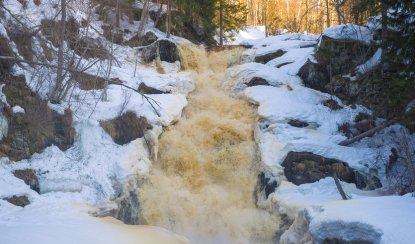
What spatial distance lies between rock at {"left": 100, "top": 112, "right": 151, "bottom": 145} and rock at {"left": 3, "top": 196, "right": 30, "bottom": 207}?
329cm

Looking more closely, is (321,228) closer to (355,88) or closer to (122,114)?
(122,114)

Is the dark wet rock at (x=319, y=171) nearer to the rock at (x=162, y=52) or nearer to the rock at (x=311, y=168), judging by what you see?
the rock at (x=311, y=168)

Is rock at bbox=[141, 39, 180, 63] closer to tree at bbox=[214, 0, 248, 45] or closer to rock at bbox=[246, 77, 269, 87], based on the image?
rock at bbox=[246, 77, 269, 87]

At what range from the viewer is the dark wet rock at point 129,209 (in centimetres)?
996

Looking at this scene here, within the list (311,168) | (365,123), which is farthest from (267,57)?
(311,168)

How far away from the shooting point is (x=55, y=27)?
12.2 meters

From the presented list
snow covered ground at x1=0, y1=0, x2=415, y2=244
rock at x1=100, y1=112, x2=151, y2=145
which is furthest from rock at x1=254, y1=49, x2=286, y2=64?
rock at x1=100, y1=112, x2=151, y2=145

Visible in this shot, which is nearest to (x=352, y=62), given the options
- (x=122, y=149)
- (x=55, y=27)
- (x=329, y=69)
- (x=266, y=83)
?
(x=329, y=69)

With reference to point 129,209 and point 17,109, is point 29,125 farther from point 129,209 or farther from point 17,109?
point 129,209

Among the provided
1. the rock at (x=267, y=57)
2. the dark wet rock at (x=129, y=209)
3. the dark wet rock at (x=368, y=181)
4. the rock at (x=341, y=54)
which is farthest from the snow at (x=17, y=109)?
the rock at (x=267, y=57)

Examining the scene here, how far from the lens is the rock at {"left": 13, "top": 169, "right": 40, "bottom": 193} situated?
9.55 meters

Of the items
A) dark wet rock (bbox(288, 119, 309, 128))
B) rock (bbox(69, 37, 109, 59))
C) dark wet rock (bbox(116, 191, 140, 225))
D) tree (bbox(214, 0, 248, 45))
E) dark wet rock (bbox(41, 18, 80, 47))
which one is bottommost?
dark wet rock (bbox(116, 191, 140, 225))

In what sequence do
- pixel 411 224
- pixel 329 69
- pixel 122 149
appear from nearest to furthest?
pixel 411 224 → pixel 122 149 → pixel 329 69

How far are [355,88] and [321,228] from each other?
901 cm
